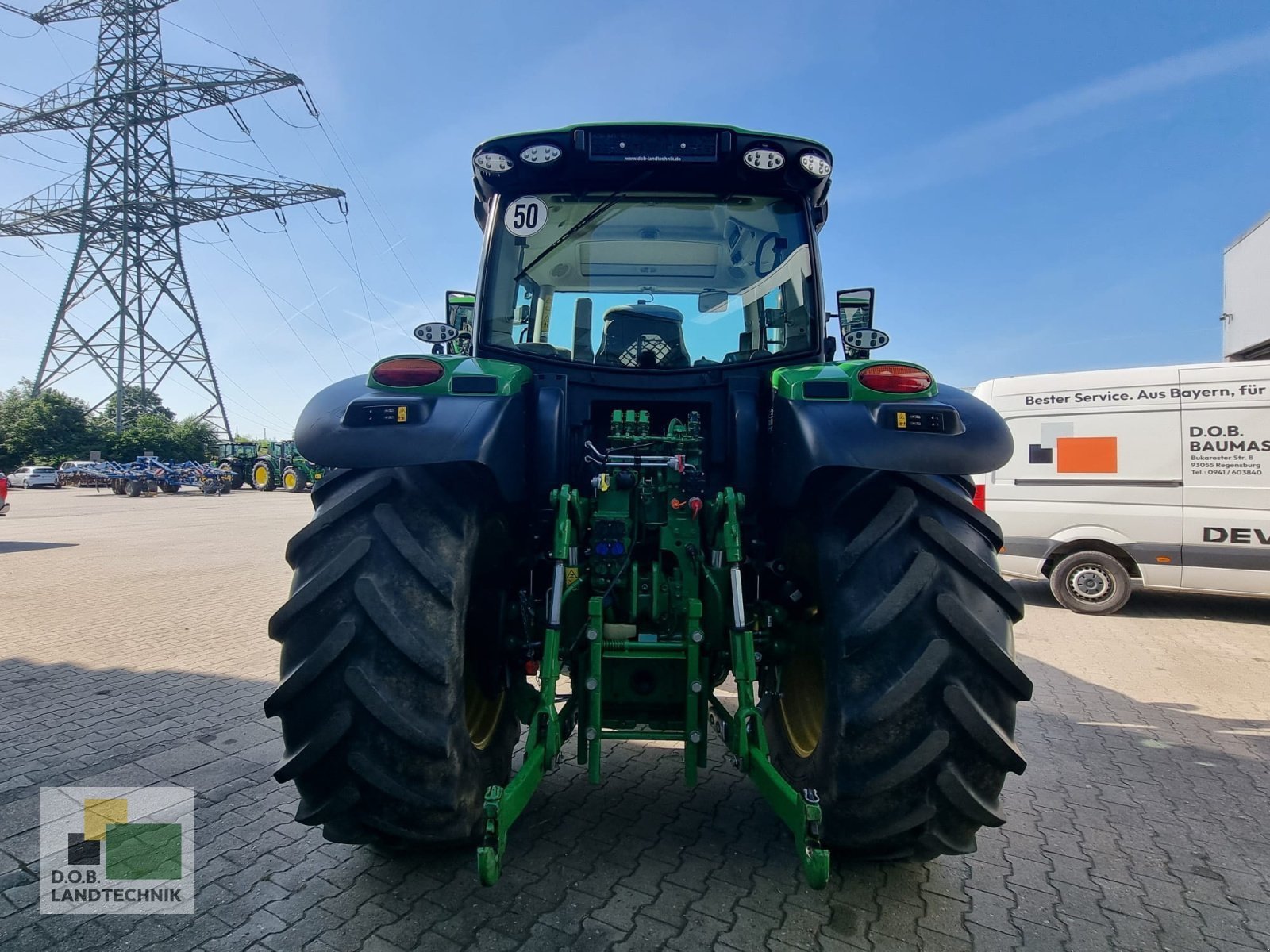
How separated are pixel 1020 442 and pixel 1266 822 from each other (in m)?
6.02

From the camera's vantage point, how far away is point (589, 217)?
3178 millimetres

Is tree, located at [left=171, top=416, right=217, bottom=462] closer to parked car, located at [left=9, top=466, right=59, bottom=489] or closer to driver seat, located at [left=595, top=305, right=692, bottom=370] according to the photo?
parked car, located at [left=9, top=466, right=59, bottom=489]

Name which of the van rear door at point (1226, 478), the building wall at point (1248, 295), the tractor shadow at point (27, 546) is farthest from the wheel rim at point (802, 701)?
the building wall at point (1248, 295)

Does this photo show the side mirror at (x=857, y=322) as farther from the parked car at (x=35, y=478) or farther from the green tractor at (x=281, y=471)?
the parked car at (x=35, y=478)

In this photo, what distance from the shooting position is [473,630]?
293 centimetres

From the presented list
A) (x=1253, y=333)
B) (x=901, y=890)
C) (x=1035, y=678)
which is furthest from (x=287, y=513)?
(x=1253, y=333)

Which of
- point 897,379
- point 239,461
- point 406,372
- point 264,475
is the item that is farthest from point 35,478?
point 897,379

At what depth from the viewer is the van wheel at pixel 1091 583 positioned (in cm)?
812

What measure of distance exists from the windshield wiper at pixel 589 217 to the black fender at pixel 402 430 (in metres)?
0.93

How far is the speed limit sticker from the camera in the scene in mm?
3189

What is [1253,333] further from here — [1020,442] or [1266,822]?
[1266,822]

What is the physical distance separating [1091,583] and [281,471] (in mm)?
34722

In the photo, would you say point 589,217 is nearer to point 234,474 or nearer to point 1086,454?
point 1086,454

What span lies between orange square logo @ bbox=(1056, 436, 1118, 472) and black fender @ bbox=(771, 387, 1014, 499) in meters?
6.95
